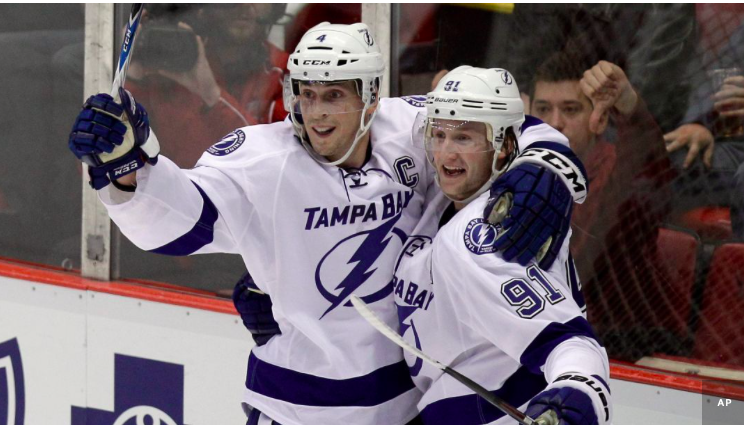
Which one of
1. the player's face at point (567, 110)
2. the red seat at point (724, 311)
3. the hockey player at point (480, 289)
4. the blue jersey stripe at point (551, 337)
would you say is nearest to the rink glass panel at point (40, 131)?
the player's face at point (567, 110)

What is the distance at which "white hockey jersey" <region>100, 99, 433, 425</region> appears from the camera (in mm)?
2324

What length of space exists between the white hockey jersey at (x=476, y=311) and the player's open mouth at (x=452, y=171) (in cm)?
8

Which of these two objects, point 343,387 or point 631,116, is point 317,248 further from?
point 631,116

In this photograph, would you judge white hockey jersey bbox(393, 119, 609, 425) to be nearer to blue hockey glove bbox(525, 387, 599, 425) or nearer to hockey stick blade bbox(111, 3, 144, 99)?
blue hockey glove bbox(525, 387, 599, 425)

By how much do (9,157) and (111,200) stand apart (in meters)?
2.06

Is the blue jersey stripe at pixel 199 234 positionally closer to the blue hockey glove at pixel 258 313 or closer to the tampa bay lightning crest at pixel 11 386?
the blue hockey glove at pixel 258 313

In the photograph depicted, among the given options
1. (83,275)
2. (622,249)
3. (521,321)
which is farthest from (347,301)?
(83,275)

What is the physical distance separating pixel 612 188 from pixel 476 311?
969 mm

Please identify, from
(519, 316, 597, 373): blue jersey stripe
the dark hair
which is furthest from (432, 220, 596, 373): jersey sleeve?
the dark hair

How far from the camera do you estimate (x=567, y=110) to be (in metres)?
2.98

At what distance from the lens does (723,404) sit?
8.97ft

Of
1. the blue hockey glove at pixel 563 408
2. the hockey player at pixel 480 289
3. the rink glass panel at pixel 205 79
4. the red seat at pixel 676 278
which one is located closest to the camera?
the blue hockey glove at pixel 563 408

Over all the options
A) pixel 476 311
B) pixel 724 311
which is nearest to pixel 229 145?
pixel 476 311

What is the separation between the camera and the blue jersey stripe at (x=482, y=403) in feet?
7.26
